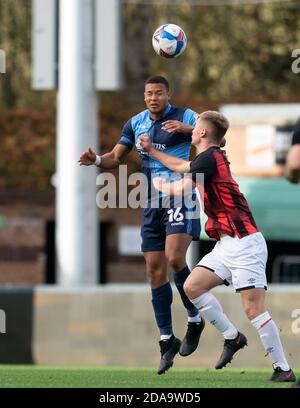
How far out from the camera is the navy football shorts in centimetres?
1281

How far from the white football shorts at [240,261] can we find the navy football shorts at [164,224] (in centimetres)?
66

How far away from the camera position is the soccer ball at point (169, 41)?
12688mm

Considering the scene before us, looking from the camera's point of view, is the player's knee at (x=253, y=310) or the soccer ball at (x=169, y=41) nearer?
the player's knee at (x=253, y=310)

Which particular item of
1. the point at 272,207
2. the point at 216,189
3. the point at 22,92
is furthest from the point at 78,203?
the point at 22,92

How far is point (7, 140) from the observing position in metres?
30.0

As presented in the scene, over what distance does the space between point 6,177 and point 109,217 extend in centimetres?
244

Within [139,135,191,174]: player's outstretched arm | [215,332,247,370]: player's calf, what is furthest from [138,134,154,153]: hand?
[215,332,247,370]: player's calf

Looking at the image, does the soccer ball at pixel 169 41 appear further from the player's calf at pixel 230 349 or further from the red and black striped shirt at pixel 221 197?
the player's calf at pixel 230 349

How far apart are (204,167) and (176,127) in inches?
31.2

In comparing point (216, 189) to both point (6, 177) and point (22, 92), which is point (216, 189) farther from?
point (22, 92)

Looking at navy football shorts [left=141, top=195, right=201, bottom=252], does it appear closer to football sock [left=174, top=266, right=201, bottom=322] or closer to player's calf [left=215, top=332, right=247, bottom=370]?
football sock [left=174, top=266, right=201, bottom=322]

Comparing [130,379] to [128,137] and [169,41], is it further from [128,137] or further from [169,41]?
[169,41]

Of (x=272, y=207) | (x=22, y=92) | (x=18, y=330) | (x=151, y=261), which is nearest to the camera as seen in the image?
(x=151, y=261)

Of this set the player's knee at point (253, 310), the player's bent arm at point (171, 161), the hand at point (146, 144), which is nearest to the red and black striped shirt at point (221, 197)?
the player's bent arm at point (171, 161)
